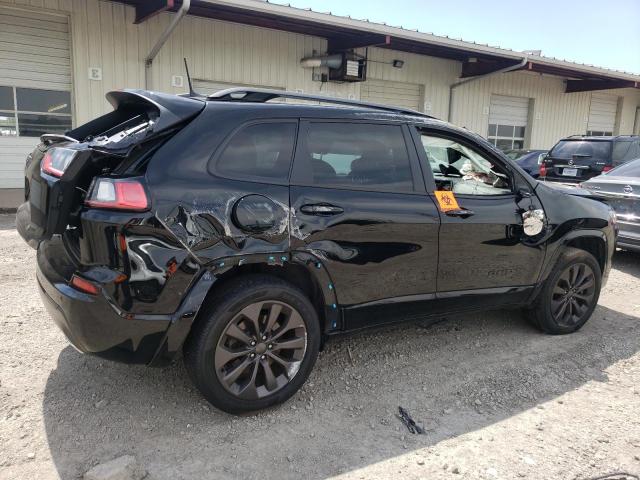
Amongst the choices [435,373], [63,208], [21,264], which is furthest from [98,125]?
[21,264]

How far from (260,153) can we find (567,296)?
2.94 m

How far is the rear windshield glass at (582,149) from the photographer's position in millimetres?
10117

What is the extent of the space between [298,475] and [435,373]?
1.44 meters

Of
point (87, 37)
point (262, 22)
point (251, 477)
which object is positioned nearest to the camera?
point (251, 477)

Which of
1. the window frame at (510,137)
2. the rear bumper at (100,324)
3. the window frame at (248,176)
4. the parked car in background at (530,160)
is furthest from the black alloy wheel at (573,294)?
the window frame at (510,137)

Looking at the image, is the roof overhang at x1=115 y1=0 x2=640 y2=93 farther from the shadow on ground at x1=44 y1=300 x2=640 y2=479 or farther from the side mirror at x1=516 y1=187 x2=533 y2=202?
the shadow on ground at x1=44 y1=300 x2=640 y2=479

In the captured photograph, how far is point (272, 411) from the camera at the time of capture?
3070mm

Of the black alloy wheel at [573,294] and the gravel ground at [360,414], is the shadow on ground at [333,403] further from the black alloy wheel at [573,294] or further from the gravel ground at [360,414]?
the black alloy wheel at [573,294]

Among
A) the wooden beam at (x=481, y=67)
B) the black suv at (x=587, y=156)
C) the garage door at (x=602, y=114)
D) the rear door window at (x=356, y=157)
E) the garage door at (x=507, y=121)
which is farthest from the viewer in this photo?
the garage door at (x=602, y=114)

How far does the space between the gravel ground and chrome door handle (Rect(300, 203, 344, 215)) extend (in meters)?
1.18

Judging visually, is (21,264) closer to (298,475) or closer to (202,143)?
(202,143)

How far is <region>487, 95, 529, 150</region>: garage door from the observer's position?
16547mm

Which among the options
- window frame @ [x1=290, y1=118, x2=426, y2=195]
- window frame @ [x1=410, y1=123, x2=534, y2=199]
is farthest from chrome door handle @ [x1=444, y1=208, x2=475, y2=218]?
window frame @ [x1=290, y1=118, x2=426, y2=195]

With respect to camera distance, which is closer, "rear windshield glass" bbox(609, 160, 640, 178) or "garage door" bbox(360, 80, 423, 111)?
"rear windshield glass" bbox(609, 160, 640, 178)
